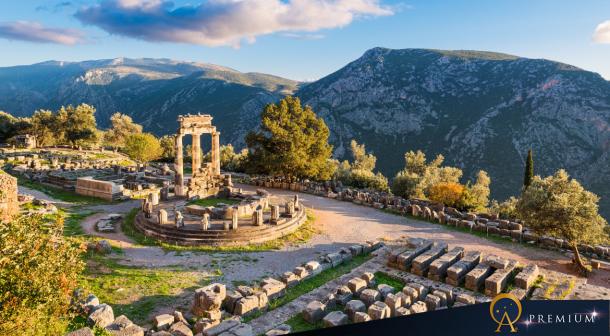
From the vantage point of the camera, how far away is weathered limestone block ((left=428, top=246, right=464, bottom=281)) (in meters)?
18.7

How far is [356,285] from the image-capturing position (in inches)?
651

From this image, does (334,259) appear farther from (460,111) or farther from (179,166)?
(460,111)

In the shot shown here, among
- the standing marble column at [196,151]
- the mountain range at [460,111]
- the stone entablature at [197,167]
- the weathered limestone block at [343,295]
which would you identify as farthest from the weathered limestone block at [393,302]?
the mountain range at [460,111]

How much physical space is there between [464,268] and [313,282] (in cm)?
721

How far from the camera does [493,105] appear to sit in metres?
107

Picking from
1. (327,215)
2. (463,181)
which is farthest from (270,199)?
(463,181)

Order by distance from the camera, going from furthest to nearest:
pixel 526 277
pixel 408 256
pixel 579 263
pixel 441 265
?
pixel 579 263 → pixel 408 256 → pixel 441 265 → pixel 526 277

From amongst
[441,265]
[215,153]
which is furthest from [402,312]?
[215,153]

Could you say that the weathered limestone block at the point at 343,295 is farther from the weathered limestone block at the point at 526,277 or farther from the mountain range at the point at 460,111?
the mountain range at the point at 460,111

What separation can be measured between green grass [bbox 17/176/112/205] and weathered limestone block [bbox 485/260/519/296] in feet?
91.1

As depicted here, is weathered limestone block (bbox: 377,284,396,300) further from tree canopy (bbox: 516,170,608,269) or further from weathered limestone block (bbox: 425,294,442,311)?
tree canopy (bbox: 516,170,608,269)

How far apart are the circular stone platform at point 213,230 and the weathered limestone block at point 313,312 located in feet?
29.0

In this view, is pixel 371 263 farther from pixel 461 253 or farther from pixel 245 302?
pixel 245 302


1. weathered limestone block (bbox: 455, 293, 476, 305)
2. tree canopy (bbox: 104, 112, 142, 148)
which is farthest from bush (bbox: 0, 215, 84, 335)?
tree canopy (bbox: 104, 112, 142, 148)
